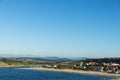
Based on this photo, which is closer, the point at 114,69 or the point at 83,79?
the point at 83,79

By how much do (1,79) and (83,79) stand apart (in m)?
24.7

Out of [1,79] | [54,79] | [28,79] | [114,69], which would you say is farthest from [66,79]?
[114,69]

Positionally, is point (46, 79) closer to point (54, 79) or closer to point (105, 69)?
point (54, 79)

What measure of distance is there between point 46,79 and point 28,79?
5.49 metres

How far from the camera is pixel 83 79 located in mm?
96062

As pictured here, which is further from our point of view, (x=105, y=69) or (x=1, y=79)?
(x=105, y=69)

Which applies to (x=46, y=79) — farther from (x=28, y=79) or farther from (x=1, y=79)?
(x=1, y=79)

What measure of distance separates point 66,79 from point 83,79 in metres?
5.13

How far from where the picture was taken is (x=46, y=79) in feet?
321

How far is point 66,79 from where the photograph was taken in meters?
96.6

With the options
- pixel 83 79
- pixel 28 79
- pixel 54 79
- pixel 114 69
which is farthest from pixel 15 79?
pixel 114 69

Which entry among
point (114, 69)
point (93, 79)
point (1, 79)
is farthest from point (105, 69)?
point (1, 79)

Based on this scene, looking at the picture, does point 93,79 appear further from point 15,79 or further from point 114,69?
point 114,69

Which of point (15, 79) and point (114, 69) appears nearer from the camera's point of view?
point (15, 79)
